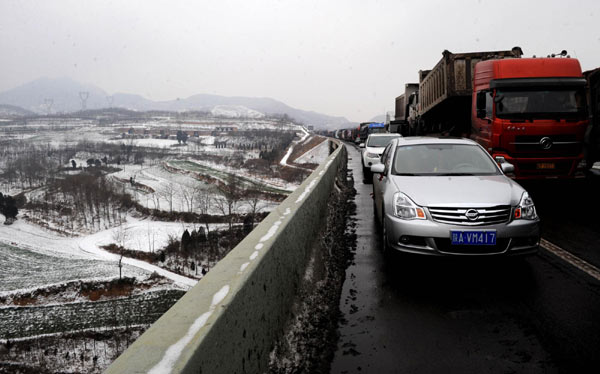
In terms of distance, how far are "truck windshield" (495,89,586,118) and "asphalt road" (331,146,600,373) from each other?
4.33m

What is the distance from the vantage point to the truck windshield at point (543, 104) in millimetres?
9055

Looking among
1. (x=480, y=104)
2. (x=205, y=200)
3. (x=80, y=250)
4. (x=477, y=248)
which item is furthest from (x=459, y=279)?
(x=205, y=200)

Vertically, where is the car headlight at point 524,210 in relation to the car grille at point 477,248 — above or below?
above

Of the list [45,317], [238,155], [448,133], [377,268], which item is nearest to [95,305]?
[45,317]

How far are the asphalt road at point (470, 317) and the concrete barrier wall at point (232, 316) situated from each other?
69 cm

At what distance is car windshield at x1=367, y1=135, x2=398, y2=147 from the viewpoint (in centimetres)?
1625

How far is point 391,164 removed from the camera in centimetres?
621

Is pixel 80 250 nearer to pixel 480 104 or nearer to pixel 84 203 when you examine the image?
pixel 84 203

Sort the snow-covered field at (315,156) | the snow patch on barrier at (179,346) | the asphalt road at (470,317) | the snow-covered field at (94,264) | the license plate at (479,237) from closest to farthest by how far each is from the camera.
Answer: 1. the snow patch on barrier at (179,346)
2. the asphalt road at (470,317)
3. the license plate at (479,237)
4. the snow-covered field at (94,264)
5. the snow-covered field at (315,156)

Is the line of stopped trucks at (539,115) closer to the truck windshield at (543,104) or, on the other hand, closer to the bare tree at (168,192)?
the truck windshield at (543,104)

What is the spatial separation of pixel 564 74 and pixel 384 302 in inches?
322

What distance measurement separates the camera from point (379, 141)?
16547 mm

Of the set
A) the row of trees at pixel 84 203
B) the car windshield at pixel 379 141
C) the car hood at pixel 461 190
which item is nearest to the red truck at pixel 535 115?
the car hood at pixel 461 190

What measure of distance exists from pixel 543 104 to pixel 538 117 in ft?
1.10
